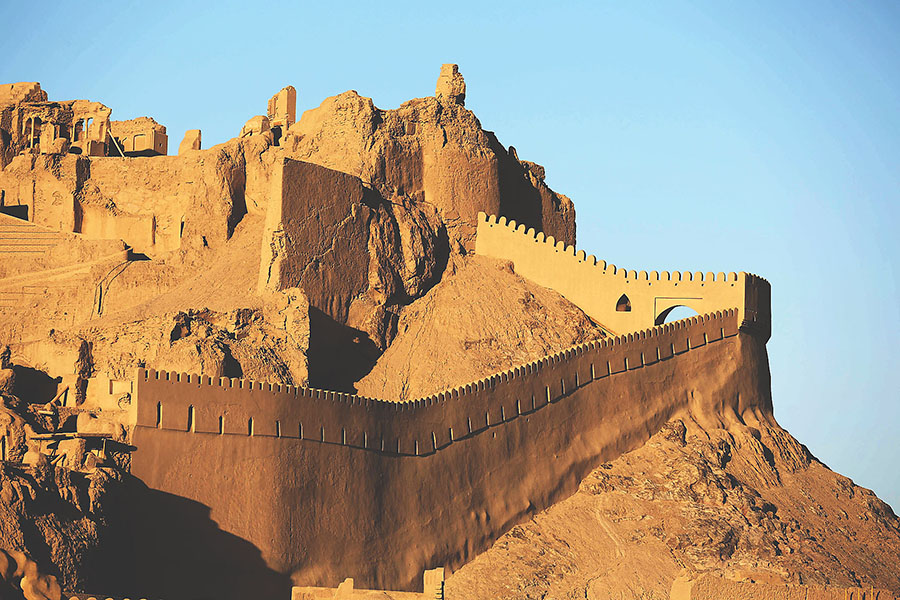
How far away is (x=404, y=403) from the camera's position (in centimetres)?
3550

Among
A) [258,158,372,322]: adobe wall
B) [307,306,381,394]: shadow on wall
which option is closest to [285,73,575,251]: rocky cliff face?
[258,158,372,322]: adobe wall

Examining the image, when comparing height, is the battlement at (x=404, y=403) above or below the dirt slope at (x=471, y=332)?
below

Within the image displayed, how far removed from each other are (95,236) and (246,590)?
17321 millimetres

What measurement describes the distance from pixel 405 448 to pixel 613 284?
9894 millimetres

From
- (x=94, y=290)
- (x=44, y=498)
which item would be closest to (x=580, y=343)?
(x=94, y=290)

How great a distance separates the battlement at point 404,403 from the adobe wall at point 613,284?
625 millimetres

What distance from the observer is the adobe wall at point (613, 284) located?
42312 mm

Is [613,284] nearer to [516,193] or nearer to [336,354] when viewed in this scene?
[516,193]

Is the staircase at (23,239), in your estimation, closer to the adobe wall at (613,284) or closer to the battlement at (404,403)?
the adobe wall at (613,284)

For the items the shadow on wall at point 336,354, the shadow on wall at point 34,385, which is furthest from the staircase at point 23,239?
the shadow on wall at point 34,385

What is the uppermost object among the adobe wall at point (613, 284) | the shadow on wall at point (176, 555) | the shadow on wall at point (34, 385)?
the adobe wall at point (613, 284)

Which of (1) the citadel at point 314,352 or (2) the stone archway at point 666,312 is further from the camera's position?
(2) the stone archway at point 666,312

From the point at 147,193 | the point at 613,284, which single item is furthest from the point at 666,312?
the point at 147,193

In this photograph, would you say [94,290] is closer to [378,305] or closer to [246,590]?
[378,305]
